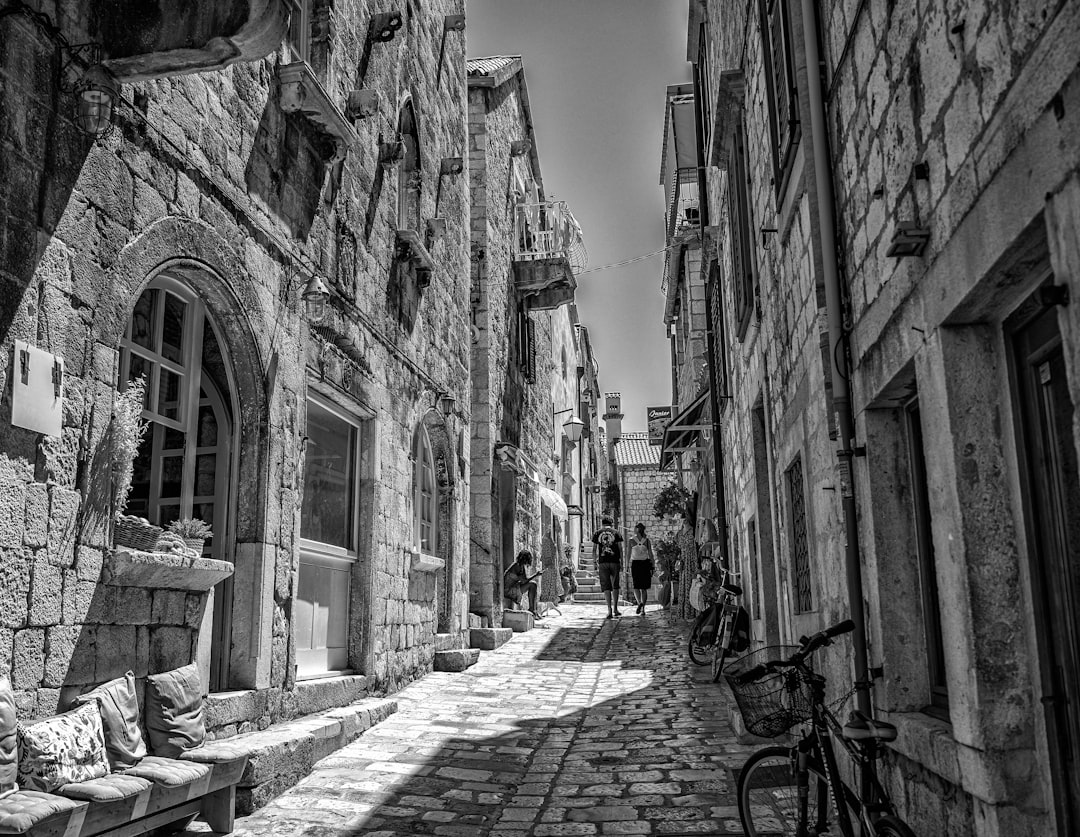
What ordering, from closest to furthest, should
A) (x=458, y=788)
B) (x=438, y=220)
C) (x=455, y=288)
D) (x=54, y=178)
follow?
(x=54, y=178) → (x=458, y=788) → (x=438, y=220) → (x=455, y=288)

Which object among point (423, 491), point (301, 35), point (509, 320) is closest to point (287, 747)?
point (301, 35)

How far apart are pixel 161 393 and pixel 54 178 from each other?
1.51 meters

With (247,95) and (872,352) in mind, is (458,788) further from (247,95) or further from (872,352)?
(247,95)

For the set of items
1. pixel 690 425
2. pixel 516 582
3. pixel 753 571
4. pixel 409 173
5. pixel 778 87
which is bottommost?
pixel 753 571

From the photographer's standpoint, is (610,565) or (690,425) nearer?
(690,425)

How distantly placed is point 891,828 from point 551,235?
17051mm

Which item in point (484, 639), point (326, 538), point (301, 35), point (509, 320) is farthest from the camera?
point (509, 320)

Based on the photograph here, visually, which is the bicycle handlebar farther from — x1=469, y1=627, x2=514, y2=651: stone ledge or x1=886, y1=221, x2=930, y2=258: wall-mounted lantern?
x1=469, y1=627, x2=514, y2=651: stone ledge

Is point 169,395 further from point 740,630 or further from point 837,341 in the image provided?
point 740,630

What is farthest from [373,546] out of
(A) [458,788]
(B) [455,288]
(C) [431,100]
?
(C) [431,100]

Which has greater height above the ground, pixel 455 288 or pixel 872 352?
pixel 455 288

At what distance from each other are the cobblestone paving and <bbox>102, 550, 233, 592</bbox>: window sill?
4.13ft

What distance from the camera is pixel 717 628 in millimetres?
10031

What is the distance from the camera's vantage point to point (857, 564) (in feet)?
14.3
